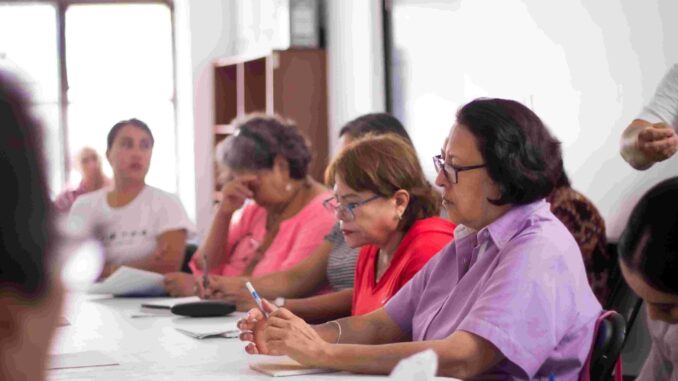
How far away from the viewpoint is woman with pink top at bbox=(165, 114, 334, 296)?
378 cm

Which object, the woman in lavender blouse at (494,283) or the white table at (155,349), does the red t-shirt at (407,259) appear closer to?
the woman in lavender blouse at (494,283)

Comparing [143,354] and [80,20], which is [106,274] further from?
[80,20]

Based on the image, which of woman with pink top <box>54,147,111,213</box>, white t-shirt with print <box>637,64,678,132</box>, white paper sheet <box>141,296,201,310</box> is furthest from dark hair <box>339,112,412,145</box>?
woman with pink top <box>54,147,111,213</box>

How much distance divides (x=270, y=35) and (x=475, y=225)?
512 centimetres

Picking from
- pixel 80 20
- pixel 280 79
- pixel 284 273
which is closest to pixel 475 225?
pixel 284 273

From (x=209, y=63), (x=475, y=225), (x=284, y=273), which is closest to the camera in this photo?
(x=475, y=225)

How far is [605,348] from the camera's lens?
197cm

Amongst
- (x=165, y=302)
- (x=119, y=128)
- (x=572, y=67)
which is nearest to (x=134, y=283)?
(x=165, y=302)

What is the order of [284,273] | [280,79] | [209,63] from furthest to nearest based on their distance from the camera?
[209,63] < [280,79] < [284,273]

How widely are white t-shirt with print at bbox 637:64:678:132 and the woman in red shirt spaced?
32.2 inches

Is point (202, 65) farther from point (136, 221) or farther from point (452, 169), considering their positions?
point (452, 169)

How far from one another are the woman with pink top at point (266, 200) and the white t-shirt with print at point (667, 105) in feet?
3.91

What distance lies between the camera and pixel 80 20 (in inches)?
330

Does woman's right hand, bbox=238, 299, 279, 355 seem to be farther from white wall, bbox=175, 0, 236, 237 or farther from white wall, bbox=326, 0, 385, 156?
white wall, bbox=175, 0, 236, 237
